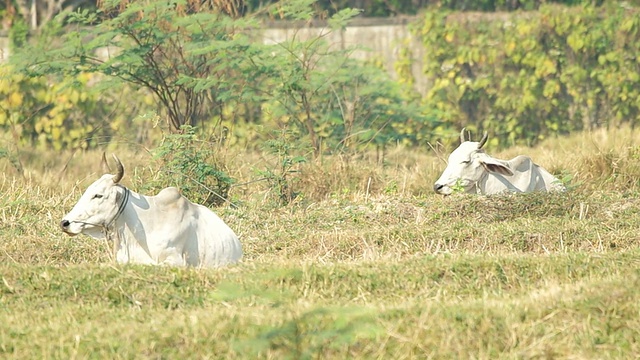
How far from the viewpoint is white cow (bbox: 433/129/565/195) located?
1103 cm

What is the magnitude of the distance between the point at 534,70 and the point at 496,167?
6.97 m

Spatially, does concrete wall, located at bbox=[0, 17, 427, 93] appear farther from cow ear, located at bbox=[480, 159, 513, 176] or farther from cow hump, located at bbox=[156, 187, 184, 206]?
cow hump, located at bbox=[156, 187, 184, 206]

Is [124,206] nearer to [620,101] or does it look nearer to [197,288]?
[197,288]

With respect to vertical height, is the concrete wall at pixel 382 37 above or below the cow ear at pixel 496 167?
below

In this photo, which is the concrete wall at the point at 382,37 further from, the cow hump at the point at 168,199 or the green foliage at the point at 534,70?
the cow hump at the point at 168,199

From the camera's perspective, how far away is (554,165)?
41.5 ft

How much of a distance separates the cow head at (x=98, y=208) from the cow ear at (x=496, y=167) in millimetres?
4006

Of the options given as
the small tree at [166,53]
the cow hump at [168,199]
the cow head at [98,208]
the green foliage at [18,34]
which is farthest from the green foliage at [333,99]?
the green foliage at [18,34]

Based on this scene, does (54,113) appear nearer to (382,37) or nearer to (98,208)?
(382,37)

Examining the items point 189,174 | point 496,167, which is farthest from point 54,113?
point 496,167

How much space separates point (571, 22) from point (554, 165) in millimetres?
5474

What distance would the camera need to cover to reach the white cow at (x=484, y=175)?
11.0 m

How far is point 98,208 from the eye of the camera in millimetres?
8062

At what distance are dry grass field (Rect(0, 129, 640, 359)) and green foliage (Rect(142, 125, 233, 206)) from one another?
0.29 meters
